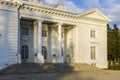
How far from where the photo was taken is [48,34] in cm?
3950

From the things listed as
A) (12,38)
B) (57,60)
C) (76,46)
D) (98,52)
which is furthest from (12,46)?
(98,52)

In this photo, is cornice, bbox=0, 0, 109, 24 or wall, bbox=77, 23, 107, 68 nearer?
cornice, bbox=0, 0, 109, 24

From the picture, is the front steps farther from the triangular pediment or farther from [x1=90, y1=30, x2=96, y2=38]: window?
the triangular pediment

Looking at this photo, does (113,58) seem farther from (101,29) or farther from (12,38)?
(12,38)

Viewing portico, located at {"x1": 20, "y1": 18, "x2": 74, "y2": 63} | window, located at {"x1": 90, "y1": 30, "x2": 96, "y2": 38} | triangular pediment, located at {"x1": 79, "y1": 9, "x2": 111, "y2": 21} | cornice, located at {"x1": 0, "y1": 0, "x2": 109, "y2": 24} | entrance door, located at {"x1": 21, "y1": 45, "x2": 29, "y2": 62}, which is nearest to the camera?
cornice, located at {"x1": 0, "y1": 0, "x2": 109, "y2": 24}

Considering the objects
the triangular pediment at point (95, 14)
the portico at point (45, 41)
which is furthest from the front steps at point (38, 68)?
the triangular pediment at point (95, 14)

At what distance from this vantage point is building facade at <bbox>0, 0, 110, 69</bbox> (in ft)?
102

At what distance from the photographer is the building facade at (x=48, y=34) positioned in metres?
31.0

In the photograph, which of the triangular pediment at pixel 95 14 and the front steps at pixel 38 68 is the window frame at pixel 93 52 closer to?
the triangular pediment at pixel 95 14

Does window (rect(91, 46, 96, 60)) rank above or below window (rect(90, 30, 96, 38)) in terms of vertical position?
below

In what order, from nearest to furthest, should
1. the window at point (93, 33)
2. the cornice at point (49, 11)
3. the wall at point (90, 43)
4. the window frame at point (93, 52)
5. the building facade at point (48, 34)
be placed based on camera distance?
Result: the building facade at point (48, 34)
the cornice at point (49, 11)
the wall at point (90, 43)
the window frame at point (93, 52)
the window at point (93, 33)

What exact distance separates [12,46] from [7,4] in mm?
4988

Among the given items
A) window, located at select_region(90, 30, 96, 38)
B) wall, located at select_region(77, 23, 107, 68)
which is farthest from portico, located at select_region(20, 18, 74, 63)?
window, located at select_region(90, 30, 96, 38)

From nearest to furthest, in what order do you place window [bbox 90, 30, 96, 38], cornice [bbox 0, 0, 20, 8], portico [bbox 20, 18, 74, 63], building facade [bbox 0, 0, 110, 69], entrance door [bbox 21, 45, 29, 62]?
cornice [bbox 0, 0, 20, 8]
building facade [bbox 0, 0, 110, 69]
portico [bbox 20, 18, 74, 63]
entrance door [bbox 21, 45, 29, 62]
window [bbox 90, 30, 96, 38]
